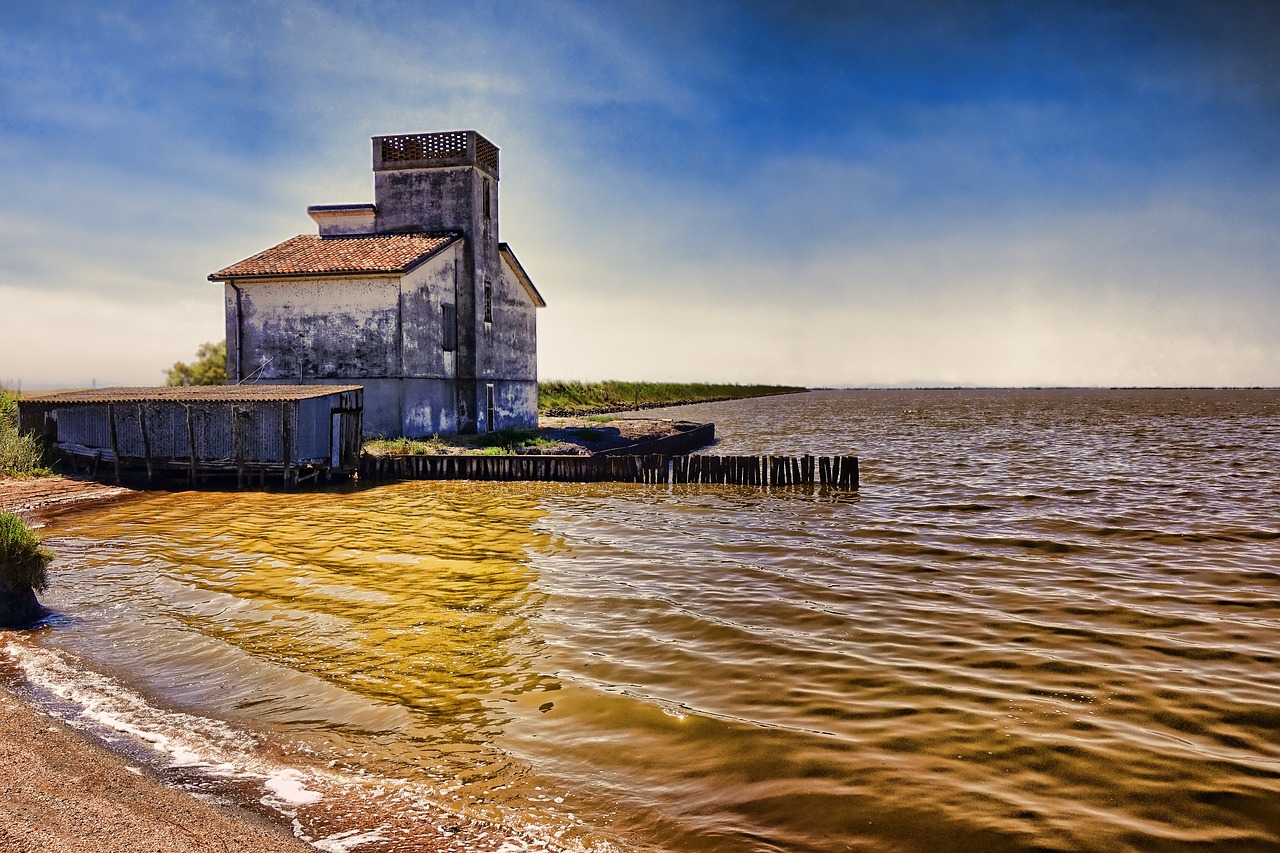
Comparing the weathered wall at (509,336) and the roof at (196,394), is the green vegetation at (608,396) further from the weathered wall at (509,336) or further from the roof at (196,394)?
the roof at (196,394)

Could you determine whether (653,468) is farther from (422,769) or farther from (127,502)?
(422,769)

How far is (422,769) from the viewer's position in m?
5.80

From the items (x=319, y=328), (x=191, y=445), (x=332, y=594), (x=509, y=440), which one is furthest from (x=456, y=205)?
(x=332, y=594)

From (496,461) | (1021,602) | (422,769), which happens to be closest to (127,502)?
(496,461)

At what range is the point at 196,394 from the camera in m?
22.3

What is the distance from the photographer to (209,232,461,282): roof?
26.2 metres

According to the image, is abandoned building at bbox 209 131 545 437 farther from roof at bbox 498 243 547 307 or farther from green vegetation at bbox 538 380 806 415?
green vegetation at bbox 538 380 806 415

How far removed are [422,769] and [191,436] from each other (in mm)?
19442

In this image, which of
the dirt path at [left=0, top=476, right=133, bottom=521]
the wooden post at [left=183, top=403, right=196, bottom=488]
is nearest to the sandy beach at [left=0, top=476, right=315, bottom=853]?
the dirt path at [left=0, top=476, right=133, bottom=521]

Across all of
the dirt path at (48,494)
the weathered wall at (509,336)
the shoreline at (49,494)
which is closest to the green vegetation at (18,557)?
the shoreline at (49,494)

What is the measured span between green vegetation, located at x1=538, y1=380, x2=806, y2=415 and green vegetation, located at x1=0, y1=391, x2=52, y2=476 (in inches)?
1354

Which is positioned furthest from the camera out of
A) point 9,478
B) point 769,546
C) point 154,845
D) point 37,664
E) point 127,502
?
point 9,478

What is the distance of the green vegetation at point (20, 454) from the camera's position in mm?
21656

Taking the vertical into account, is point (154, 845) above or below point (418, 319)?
below
